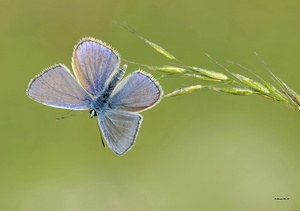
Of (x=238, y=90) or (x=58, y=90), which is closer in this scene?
(x=238, y=90)

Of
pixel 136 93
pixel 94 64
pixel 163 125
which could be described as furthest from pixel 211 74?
pixel 163 125

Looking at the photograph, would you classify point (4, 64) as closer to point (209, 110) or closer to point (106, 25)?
Result: point (106, 25)

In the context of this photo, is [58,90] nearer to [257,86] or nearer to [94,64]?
[94,64]

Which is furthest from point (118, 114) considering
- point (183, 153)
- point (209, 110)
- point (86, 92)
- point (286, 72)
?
point (286, 72)

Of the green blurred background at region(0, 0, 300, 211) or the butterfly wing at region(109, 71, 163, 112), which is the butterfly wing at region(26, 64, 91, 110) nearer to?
the butterfly wing at region(109, 71, 163, 112)

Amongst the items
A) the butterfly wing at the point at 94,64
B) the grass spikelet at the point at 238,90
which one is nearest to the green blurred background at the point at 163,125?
the butterfly wing at the point at 94,64

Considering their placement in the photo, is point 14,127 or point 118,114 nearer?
point 118,114
